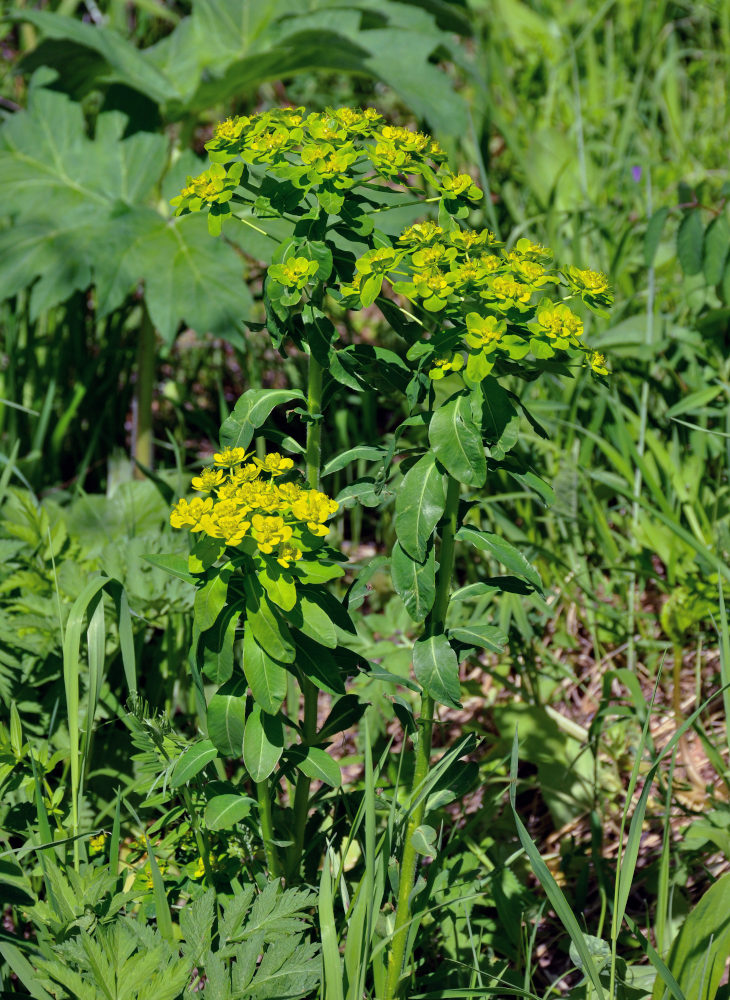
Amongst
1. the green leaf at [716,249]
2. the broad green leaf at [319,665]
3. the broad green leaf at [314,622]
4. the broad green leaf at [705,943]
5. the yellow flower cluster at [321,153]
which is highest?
the yellow flower cluster at [321,153]

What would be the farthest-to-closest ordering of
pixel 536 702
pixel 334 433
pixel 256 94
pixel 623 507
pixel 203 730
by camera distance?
pixel 256 94, pixel 334 433, pixel 623 507, pixel 536 702, pixel 203 730

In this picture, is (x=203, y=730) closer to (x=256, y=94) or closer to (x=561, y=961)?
(x=561, y=961)

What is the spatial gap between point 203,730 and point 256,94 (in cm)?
344

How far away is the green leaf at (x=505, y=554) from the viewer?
123 cm

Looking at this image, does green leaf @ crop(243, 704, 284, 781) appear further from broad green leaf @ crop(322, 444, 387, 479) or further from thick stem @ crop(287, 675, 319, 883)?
broad green leaf @ crop(322, 444, 387, 479)

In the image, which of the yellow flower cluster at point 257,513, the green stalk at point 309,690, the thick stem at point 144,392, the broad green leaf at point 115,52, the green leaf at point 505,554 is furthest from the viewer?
the thick stem at point 144,392

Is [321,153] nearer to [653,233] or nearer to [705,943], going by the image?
[705,943]

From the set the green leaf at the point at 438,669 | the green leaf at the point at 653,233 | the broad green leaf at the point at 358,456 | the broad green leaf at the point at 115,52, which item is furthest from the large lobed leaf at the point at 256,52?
the green leaf at the point at 438,669

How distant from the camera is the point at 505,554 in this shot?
4.08 feet

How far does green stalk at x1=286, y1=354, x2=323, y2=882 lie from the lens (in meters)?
1.33

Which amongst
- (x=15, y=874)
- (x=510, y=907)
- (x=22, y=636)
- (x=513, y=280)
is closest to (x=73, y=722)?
(x=15, y=874)

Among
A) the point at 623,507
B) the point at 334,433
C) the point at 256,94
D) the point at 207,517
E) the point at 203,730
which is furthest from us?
the point at 256,94

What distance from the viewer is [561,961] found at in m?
1.76

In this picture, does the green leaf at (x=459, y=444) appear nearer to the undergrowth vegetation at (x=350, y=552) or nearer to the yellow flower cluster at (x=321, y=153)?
the undergrowth vegetation at (x=350, y=552)
